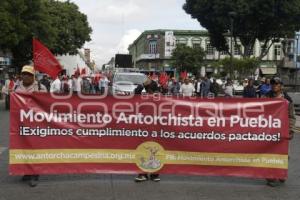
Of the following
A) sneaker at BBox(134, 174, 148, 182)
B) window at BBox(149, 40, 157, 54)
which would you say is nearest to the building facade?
window at BBox(149, 40, 157, 54)

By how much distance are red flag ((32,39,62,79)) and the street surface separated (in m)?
4.16

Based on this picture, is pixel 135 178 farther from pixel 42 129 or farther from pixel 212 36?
pixel 212 36

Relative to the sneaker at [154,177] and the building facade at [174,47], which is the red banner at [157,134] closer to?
the sneaker at [154,177]

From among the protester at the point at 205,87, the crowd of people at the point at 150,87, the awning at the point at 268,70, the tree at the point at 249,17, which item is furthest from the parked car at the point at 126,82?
the awning at the point at 268,70

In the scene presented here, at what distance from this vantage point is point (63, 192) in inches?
324

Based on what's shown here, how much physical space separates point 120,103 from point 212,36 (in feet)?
172

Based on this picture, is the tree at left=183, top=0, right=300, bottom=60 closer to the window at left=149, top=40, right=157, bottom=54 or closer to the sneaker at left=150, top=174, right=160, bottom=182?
the sneaker at left=150, top=174, right=160, bottom=182

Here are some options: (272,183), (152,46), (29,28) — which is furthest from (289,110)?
(152,46)

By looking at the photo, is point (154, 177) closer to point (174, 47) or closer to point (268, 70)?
point (268, 70)

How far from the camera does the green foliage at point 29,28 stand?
3981 centimetres

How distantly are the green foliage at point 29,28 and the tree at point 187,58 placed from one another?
81.2 feet

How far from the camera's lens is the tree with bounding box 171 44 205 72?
103844 millimetres

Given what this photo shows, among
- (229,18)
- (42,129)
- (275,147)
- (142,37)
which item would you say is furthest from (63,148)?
(142,37)

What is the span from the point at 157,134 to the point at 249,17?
48.5m
